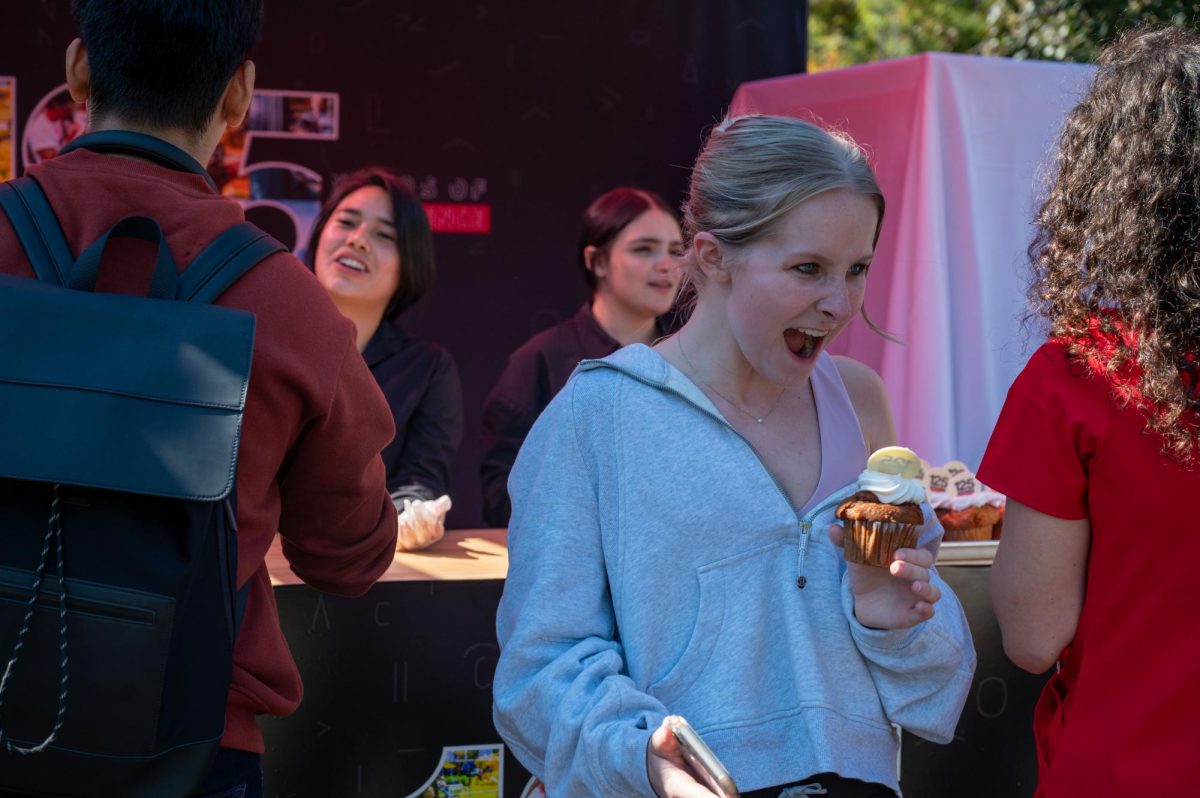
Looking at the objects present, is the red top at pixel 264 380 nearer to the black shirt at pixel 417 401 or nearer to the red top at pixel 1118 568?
the red top at pixel 1118 568

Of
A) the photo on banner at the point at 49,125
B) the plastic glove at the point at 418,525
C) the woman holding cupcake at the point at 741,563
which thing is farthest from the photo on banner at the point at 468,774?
the photo on banner at the point at 49,125

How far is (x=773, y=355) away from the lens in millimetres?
1841

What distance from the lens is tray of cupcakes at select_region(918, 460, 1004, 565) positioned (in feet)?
10.5

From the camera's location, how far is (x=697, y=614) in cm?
173

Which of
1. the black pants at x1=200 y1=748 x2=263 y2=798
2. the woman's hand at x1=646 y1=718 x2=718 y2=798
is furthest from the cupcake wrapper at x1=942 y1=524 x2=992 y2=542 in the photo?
the black pants at x1=200 y1=748 x2=263 y2=798

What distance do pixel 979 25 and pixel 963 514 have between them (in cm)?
1286

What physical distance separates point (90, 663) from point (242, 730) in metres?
0.29

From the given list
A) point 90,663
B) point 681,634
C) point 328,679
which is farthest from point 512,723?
point 328,679

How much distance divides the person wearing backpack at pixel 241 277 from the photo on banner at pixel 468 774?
1303 millimetres

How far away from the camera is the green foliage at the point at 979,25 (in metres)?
8.88

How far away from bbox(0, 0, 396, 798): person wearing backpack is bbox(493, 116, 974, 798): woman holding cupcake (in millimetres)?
319

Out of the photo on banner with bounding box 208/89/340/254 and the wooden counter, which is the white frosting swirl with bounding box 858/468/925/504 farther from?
the photo on banner with bounding box 208/89/340/254

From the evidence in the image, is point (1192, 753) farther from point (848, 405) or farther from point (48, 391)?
point (48, 391)

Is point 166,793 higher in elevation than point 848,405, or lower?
lower
